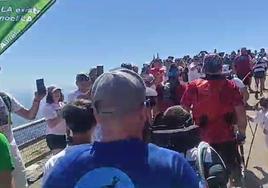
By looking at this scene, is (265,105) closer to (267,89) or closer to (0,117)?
(0,117)

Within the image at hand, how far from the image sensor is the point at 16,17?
5.09 m

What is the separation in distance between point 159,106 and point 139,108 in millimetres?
7093

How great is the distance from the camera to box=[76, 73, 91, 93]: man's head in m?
8.25

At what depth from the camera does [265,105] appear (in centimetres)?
868

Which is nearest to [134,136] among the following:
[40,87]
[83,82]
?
[40,87]

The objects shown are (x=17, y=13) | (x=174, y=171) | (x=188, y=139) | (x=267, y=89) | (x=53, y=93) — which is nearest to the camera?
(x=174, y=171)

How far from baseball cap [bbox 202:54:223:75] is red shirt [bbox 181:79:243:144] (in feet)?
0.40

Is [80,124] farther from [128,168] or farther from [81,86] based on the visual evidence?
[81,86]

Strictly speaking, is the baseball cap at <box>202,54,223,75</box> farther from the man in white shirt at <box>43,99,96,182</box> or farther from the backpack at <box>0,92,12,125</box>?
the man in white shirt at <box>43,99,96,182</box>

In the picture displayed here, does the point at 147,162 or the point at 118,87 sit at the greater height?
the point at 118,87

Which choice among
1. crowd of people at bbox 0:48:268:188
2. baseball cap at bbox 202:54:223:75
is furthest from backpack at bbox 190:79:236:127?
baseball cap at bbox 202:54:223:75

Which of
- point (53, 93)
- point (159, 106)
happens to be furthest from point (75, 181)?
point (159, 106)

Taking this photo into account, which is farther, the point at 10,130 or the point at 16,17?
the point at 10,130

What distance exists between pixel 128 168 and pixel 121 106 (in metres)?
0.27
